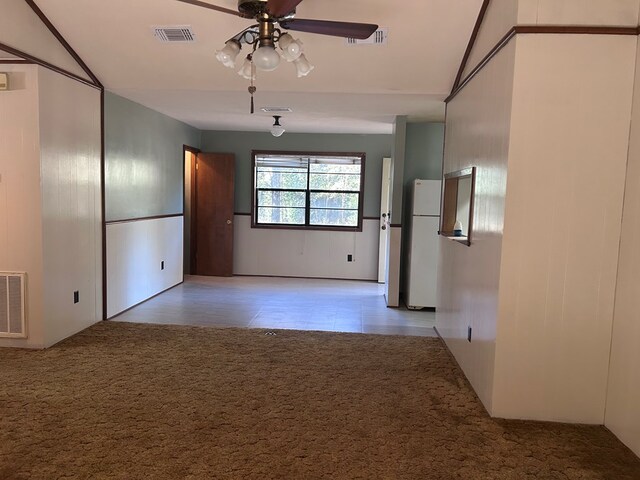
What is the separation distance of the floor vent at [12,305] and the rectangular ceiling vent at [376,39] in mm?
3219

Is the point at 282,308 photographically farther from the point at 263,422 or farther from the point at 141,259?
the point at 263,422

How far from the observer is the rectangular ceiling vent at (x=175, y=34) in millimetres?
3517

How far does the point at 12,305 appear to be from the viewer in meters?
3.76

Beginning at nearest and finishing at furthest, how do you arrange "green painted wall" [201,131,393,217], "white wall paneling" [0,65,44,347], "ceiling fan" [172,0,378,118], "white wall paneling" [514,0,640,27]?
1. "ceiling fan" [172,0,378,118]
2. "white wall paneling" [514,0,640,27]
3. "white wall paneling" [0,65,44,347]
4. "green painted wall" [201,131,393,217]

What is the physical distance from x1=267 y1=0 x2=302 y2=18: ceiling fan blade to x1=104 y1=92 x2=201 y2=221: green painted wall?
2874 mm

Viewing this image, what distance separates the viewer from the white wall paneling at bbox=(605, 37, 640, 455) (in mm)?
2490

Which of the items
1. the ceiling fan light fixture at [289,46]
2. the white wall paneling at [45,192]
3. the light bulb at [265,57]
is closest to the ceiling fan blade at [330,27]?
the ceiling fan light fixture at [289,46]

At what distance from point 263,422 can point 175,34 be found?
291cm

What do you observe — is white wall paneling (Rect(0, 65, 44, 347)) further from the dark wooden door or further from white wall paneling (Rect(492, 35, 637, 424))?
the dark wooden door

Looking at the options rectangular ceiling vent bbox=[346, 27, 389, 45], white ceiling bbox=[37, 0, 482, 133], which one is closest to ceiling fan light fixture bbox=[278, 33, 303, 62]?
white ceiling bbox=[37, 0, 482, 133]

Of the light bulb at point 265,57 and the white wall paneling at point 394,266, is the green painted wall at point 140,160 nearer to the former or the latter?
the light bulb at point 265,57

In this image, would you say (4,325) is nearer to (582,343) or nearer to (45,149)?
(45,149)

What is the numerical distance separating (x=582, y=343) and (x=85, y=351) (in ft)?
11.9

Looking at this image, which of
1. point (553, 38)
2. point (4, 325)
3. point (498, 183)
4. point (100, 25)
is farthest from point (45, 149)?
point (553, 38)
